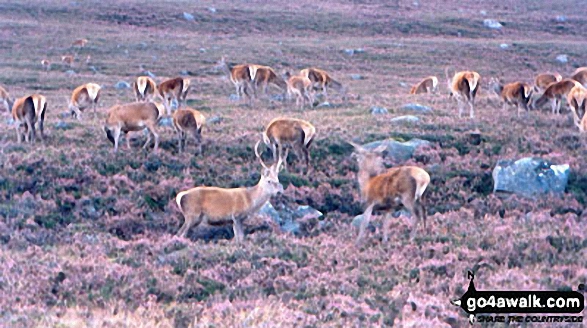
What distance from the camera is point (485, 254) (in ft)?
37.0

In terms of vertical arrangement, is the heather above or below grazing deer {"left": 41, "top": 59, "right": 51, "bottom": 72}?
above

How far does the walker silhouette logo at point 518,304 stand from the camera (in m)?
8.66

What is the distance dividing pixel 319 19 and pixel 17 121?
4540 cm

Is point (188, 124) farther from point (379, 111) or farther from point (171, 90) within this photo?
point (379, 111)

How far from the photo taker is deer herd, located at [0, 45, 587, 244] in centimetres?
1248

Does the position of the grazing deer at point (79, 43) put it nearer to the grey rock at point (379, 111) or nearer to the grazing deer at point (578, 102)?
the grey rock at point (379, 111)

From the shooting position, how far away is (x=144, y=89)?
2425cm

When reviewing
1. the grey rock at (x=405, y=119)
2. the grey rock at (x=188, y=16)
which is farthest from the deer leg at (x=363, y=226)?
the grey rock at (x=188, y=16)

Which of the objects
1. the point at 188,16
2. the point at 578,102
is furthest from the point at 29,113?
the point at 188,16

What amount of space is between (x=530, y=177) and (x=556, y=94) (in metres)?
8.51

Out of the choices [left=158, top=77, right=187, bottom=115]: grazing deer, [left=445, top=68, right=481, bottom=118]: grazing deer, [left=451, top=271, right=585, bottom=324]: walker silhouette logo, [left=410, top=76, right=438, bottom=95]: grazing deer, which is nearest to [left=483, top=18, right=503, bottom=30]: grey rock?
[left=410, top=76, right=438, bottom=95]: grazing deer

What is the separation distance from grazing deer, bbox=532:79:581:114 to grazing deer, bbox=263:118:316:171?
9847 mm

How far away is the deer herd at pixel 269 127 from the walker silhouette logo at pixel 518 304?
3209 millimetres

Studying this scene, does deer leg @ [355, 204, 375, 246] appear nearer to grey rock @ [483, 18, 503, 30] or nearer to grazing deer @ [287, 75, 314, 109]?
grazing deer @ [287, 75, 314, 109]
